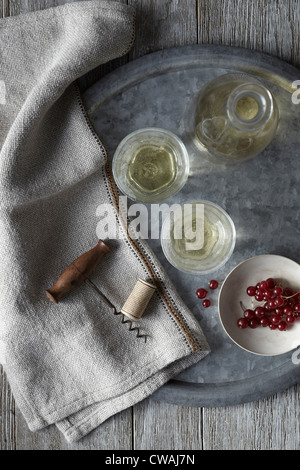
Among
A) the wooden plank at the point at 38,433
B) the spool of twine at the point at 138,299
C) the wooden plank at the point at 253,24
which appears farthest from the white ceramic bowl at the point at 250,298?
the wooden plank at the point at 253,24

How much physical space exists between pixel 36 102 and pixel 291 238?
459 millimetres

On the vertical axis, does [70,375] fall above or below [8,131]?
below

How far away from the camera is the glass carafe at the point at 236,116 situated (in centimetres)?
70

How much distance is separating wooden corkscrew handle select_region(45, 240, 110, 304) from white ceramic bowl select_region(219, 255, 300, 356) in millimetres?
206

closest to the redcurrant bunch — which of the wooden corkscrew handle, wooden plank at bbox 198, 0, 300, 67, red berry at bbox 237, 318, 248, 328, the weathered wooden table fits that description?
red berry at bbox 237, 318, 248, 328

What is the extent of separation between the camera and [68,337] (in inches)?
31.7

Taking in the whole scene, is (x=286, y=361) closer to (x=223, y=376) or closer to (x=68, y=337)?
(x=223, y=376)

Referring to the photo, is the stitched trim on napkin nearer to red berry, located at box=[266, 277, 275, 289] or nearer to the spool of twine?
the spool of twine

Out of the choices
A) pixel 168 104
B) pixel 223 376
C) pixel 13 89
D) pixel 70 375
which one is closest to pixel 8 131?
pixel 13 89

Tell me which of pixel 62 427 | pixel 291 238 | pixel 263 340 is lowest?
pixel 62 427

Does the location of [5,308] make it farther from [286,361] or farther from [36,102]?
[286,361]

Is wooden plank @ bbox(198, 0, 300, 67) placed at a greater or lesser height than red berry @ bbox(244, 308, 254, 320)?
greater

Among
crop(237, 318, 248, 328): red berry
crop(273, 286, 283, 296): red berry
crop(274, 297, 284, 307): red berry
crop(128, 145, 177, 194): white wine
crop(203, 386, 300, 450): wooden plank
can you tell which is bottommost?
crop(203, 386, 300, 450): wooden plank

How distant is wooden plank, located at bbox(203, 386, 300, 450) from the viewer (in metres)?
0.83
